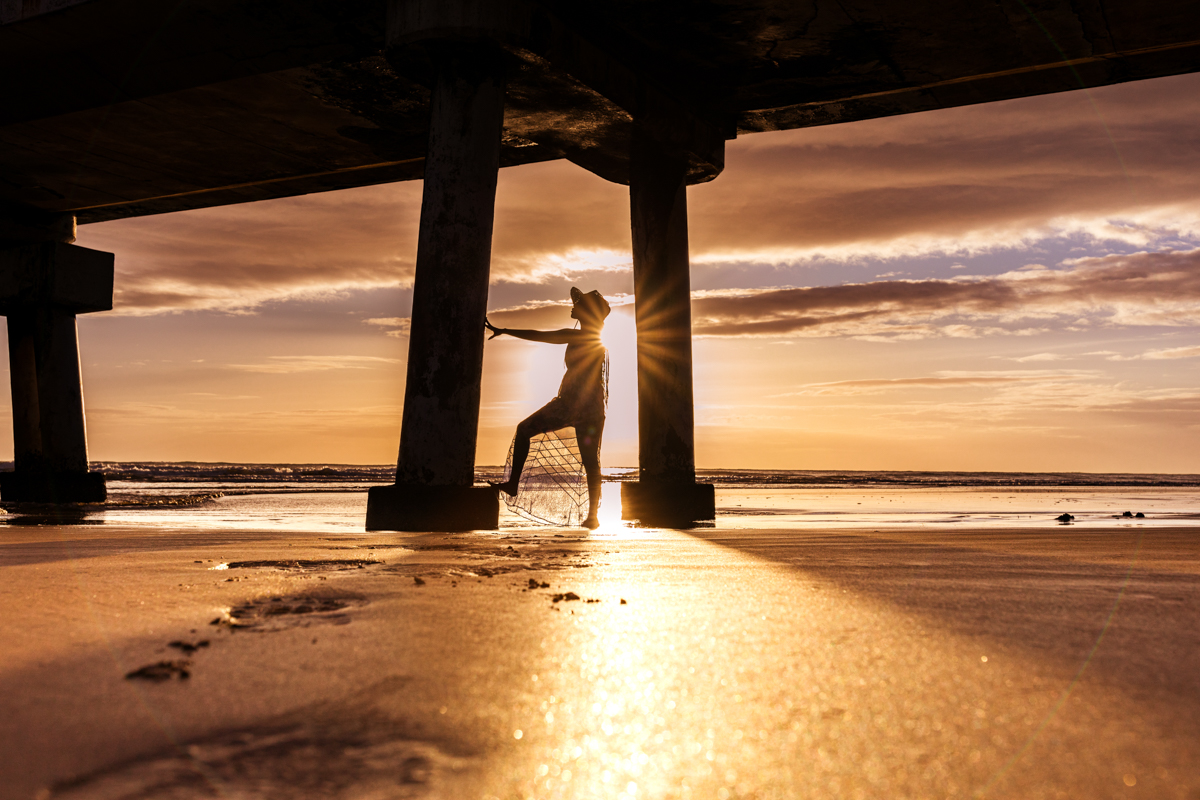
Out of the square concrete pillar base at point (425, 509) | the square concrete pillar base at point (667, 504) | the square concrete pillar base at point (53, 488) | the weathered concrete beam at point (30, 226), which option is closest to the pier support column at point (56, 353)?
the square concrete pillar base at point (53, 488)

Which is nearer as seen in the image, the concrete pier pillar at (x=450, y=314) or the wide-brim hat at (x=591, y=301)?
the concrete pier pillar at (x=450, y=314)

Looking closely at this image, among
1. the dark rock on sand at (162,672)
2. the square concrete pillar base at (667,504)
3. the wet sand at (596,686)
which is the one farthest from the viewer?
the square concrete pillar base at (667,504)

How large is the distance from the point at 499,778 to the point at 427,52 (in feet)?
21.7

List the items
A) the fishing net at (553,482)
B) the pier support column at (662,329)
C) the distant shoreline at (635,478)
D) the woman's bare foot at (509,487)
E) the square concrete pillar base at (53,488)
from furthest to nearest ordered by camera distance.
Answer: the distant shoreline at (635,478)
the square concrete pillar base at (53,488)
the pier support column at (662,329)
the fishing net at (553,482)
the woman's bare foot at (509,487)

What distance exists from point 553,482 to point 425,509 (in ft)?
6.08

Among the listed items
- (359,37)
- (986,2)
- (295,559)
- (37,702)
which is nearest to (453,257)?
(359,37)

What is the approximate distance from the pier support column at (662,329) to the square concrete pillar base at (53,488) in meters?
9.00

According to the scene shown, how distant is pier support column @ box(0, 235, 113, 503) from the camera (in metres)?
13.1

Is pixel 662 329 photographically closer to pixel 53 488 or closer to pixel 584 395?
pixel 584 395

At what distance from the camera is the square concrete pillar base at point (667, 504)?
918 centimetres

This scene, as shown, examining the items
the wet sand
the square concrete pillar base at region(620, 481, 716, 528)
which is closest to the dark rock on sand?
the wet sand

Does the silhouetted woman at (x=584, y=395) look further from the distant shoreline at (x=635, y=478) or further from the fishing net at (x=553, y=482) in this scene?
the distant shoreline at (x=635, y=478)

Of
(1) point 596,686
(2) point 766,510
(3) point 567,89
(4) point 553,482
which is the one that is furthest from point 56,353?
(1) point 596,686

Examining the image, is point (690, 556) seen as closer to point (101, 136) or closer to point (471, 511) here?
point (471, 511)
